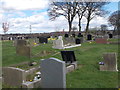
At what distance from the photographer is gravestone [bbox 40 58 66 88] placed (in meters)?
4.93

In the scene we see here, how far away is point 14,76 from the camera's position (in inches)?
225

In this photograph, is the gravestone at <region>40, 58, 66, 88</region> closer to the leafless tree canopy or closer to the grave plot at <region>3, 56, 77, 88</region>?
the grave plot at <region>3, 56, 77, 88</region>

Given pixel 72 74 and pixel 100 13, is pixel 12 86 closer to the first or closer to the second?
pixel 72 74

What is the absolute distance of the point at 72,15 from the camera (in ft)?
112

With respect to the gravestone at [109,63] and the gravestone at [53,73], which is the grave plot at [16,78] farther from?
the gravestone at [109,63]

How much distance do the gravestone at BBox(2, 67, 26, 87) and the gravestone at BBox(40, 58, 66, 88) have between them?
712mm

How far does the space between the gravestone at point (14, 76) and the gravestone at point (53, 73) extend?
712mm

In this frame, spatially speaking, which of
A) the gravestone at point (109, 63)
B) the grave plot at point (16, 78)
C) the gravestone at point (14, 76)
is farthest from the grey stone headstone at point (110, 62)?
the gravestone at point (14, 76)

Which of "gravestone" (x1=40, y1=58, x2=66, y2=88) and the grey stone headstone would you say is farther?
the grey stone headstone

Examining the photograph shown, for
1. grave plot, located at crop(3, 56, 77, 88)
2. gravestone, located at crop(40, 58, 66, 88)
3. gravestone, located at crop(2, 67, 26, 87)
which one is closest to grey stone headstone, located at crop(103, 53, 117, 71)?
Answer: grave plot, located at crop(3, 56, 77, 88)

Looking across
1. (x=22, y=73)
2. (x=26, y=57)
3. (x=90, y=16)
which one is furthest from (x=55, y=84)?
(x=90, y=16)

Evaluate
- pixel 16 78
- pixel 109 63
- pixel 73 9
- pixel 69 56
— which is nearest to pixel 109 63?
Answer: pixel 109 63

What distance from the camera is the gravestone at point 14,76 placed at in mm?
5543

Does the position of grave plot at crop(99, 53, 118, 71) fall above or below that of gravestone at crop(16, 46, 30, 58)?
below
